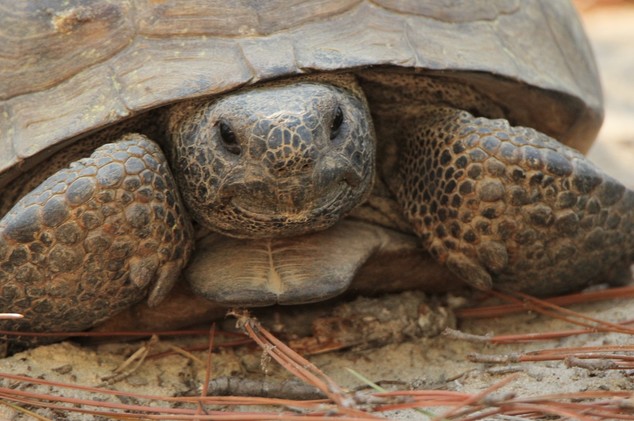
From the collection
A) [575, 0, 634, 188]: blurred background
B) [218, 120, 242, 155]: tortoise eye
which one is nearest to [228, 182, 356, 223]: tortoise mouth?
[218, 120, 242, 155]: tortoise eye

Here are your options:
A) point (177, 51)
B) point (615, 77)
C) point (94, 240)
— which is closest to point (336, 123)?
point (177, 51)

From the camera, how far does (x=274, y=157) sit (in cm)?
252

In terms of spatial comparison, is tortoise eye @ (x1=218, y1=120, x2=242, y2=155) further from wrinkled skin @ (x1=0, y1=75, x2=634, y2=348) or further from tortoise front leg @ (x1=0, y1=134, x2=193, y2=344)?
tortoise front leg @ (x1=0, y1=134, x2=193, y2=344)

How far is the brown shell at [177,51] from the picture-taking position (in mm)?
2746

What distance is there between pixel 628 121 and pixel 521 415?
171 inches

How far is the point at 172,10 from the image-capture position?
2910mm

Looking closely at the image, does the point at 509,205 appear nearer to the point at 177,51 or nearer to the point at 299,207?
the point at 299,207

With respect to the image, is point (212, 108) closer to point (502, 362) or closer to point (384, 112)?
point (384, 112)

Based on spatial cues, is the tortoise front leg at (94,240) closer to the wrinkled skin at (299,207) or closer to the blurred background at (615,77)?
the wrinkled skin at (299,207)

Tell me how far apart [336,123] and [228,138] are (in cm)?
33

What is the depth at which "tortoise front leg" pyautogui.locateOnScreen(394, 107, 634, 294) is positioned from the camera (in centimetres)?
290

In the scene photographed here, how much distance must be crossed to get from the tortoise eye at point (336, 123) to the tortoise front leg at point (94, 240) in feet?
1.76

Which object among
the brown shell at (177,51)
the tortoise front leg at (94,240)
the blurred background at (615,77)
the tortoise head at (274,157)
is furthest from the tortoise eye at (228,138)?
the blurred background at (615,77)

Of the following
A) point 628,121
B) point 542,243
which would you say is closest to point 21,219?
point 542,243
